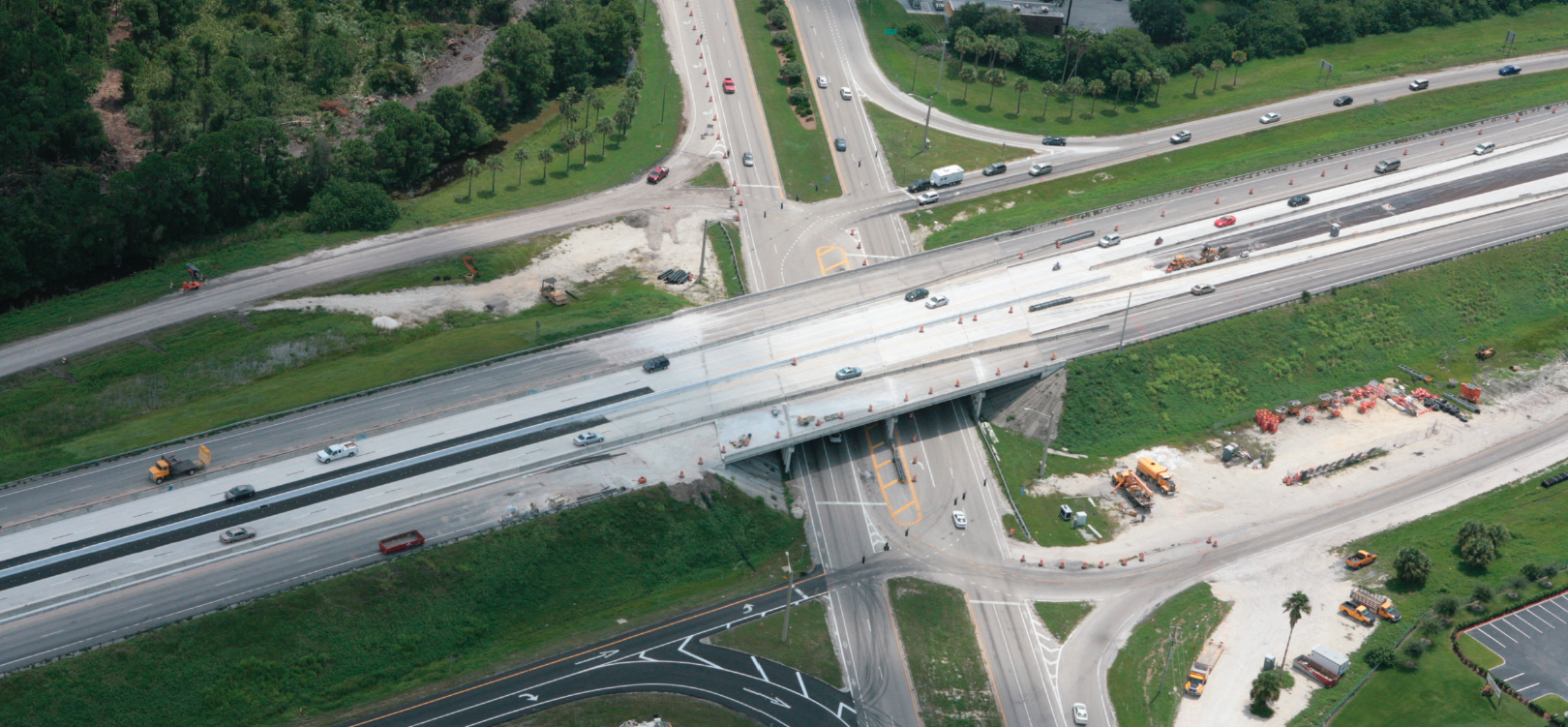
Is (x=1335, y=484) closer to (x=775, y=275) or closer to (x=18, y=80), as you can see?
(x=775, y=275)

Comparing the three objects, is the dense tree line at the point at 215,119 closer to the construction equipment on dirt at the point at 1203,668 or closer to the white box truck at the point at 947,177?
the white box truck at the point at 947,177

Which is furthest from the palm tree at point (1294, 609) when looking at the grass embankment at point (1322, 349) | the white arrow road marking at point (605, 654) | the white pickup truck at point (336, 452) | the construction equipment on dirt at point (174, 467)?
the construction equipment on dirt at point (174, 467)

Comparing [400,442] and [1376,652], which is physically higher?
[400,442]

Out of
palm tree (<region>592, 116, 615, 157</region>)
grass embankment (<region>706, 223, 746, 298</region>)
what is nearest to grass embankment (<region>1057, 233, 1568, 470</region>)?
grass embankment (<region>706, 223, 746, 298</region>)

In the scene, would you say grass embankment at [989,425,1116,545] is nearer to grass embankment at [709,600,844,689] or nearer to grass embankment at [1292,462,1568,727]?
grass embankment at [1292,462,1568,727]

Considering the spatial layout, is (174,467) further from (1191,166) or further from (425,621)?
(1191,166)

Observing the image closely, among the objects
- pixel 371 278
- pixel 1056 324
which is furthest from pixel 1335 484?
pixel 371 278

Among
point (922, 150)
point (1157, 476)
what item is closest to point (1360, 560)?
point (1157, 476)
